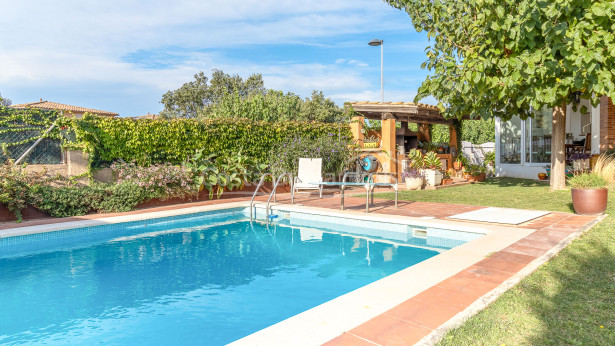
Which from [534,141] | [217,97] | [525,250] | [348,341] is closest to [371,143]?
[534,141]

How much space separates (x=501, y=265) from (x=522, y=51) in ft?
18.9

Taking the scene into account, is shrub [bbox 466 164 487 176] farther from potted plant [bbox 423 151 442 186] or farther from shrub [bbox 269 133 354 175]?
shrub [bbox 269 133 354 175]

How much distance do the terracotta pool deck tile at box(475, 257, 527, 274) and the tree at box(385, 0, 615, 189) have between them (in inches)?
166

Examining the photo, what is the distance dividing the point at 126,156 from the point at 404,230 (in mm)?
7430

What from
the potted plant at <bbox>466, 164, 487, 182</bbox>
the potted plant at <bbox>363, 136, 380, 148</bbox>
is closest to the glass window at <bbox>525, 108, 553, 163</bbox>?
the potted plant at <bbox>466, 164, 487, 182</bbox>

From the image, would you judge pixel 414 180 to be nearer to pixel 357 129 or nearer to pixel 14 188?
pixel 357 129

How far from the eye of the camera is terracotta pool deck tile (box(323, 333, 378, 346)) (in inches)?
92.5

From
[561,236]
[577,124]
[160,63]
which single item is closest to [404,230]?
[561,236]

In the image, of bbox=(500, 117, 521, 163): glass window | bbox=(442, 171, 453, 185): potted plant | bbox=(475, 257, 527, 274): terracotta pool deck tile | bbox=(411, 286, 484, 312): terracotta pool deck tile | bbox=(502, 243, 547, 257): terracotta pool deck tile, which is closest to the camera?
bbox=(411, 286, 484, 312): terracotta pool deck tile

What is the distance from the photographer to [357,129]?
13805mm

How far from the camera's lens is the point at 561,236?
16.9 feet

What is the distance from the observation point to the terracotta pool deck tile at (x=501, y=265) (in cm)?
380

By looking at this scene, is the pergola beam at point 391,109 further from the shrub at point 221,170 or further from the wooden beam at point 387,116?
the shrub at point 221,170

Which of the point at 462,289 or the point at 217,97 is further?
the point at 217,97
